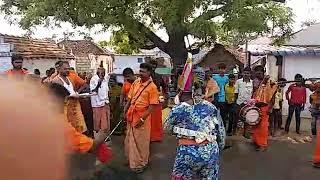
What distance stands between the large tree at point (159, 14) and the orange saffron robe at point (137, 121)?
5.10 m

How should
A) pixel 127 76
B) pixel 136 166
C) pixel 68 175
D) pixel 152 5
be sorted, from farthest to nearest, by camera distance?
pixel 152 5, pixel 127 76, pixel 136 166, pixel 68 175

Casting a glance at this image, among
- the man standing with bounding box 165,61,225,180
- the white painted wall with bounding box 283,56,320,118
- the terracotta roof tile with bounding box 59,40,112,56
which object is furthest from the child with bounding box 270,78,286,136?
the terracotta roof tile with bounding box 59,40,112,56

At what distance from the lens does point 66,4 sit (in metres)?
13.8

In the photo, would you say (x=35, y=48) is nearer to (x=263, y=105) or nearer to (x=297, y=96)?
(x=297, y=96)

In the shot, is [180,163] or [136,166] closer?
[180,163]

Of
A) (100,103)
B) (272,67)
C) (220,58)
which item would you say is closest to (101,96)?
(100,103)

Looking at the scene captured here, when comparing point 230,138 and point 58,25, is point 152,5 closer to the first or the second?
point 58,25

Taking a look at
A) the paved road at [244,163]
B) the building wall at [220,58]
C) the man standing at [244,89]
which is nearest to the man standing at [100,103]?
the paved road at [244,163]

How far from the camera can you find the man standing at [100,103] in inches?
380

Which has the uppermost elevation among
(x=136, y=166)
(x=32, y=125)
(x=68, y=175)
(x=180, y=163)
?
(x=32, y=125)

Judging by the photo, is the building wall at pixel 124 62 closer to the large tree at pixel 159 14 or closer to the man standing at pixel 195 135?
the large tree at pixel 159 14

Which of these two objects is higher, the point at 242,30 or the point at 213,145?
the point at 242,30

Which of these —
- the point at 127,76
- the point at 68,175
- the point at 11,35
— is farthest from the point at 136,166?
the point at 11,35

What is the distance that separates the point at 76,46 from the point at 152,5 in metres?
23.8
